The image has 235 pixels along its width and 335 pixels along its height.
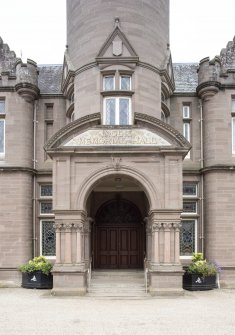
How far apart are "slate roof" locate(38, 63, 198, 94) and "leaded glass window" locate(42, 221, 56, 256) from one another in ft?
19.1

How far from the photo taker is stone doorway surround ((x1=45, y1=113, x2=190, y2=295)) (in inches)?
587

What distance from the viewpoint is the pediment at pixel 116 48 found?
1686cm

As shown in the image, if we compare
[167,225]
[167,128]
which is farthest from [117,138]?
[167,225]

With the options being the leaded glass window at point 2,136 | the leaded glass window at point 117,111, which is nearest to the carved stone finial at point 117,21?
the leaded glass window at point 117,111

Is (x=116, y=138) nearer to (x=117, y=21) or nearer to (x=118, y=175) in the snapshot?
(x=118, y=175)

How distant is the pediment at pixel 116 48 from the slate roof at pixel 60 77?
3756 millimetres

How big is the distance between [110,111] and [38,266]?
6.33 m

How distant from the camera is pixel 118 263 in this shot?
1950 cm

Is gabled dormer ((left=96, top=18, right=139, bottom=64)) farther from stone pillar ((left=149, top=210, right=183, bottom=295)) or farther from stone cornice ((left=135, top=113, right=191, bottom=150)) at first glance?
stone pillar ((left=149, top=210, right=183, bottom=295))

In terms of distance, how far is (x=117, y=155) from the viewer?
15.6m

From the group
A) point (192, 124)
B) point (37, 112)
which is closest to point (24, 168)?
point (37, 112)

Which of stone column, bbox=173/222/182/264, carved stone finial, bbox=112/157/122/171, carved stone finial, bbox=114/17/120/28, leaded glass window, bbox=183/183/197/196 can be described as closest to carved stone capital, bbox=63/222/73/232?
carved stone finial, bbox=112/157/122/171

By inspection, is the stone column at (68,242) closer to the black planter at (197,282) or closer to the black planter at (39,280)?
the black planter at (39,280)

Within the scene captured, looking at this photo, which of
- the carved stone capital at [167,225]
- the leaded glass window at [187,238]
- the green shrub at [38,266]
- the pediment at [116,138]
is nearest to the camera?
the carved stone capital at [167,225]
